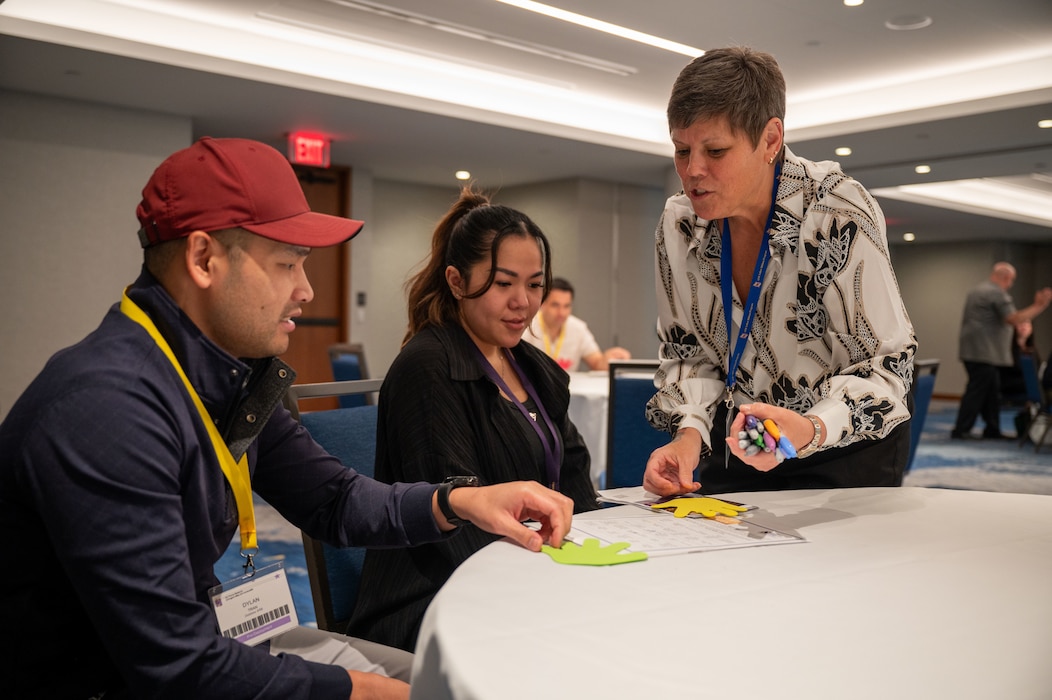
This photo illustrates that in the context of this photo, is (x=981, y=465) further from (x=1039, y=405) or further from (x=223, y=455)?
(x=223, y=455)

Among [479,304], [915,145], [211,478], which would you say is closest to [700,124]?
[479,304]

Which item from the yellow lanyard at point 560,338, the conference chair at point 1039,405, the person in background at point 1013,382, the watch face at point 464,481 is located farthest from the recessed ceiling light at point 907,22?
the watch face at point 464,481

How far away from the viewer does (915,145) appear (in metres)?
7.98

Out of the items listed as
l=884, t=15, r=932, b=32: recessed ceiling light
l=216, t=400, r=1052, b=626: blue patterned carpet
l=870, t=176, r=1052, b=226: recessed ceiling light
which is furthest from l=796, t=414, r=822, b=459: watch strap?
l=870, t=176, r=1052, b=226: recessed ceiling light

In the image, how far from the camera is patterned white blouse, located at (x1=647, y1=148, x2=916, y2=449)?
5.01ft

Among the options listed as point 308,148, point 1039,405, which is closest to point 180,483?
point 308,148

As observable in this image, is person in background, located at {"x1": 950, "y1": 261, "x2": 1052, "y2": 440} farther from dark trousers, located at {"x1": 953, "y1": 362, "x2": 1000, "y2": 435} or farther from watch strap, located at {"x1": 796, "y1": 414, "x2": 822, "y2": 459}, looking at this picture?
watch strap, located at {"x1": 796, "y1": 414, "x2": 822, "y2": 459}

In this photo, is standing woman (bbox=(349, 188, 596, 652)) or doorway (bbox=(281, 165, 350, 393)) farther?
doorway (bbox=(281, 165, 350, 393))

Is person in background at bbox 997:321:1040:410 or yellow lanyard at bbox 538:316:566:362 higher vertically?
yellow lanyard at bbox 538:316:566:362

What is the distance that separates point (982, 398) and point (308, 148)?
7697mm

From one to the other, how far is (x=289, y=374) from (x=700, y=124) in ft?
2.85

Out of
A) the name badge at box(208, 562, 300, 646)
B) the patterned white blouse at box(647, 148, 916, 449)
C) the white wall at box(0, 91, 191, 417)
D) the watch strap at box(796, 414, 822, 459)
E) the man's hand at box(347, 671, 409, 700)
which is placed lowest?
the man's hand at box(347, 671, 409, 700)

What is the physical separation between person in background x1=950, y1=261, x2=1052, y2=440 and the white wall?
28.2ft

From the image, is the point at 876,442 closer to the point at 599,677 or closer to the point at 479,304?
the point at 479,304
